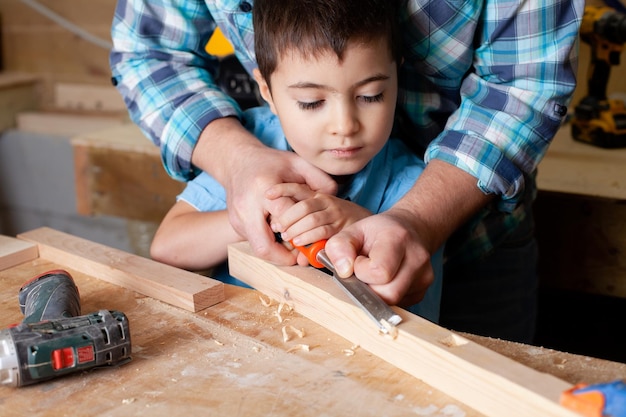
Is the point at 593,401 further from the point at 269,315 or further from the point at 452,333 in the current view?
the point at 269,315

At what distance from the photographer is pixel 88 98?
3.11 metres

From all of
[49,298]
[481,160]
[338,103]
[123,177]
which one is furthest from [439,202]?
[123,177]

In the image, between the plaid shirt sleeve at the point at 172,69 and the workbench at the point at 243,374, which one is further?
the plaid shirt sleeve at the point at 172,69

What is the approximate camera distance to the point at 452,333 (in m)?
0.80

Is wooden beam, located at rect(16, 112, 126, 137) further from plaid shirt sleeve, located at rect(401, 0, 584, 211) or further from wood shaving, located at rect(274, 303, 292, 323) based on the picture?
wood shaving, located at rect(274, 303, 292, 323)

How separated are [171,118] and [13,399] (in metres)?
0.64

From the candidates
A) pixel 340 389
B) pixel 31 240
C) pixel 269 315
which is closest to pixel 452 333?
pixel 340 389

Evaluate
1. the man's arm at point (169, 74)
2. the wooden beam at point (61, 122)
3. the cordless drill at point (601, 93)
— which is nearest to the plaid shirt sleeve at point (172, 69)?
the man's arm at point (169, 74)

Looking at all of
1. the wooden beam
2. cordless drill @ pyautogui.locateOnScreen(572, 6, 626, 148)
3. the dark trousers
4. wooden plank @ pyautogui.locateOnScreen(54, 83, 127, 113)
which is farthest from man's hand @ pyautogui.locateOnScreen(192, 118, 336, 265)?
wooden plank @ pyautogui.locateOnScreen(54, 83, 127, 113)

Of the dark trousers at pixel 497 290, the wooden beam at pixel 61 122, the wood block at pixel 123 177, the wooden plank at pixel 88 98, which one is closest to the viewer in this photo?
the dark trousers at pixel 497 290

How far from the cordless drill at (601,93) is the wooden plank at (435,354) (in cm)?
113

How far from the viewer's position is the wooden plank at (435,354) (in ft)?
2.31

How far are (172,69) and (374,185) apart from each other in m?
0.43

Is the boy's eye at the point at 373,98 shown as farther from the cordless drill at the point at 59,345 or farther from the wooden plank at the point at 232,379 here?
the cordless drill at the point at 59,345
